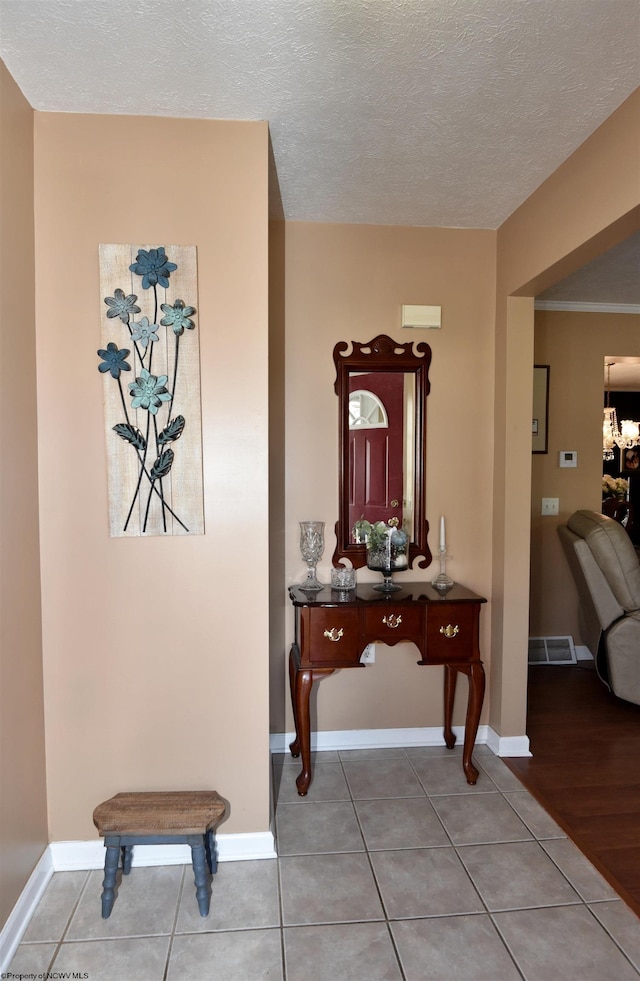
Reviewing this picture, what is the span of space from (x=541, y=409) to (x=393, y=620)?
231 cm

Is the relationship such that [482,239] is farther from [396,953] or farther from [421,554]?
[396,953]

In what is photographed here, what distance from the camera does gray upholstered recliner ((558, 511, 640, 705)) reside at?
10.8 ft

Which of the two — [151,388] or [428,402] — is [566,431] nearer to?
[428,402]

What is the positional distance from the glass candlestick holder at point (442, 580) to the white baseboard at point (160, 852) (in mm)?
1237

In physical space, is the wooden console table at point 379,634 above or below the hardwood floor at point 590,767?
above

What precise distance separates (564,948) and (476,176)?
267 centimetres

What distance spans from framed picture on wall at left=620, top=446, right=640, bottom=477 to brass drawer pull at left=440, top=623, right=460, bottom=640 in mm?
6633

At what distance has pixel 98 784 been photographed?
1.99 metres

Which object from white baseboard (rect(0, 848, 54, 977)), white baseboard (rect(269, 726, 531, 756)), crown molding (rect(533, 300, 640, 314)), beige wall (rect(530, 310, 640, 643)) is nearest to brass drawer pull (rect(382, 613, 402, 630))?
white baseboard (rect(269, 726, 531, 756))

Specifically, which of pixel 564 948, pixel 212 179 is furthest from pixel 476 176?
pixel 564 948

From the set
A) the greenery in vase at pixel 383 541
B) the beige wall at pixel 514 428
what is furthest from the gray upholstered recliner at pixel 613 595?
the greenery in vase at pixel 383 541

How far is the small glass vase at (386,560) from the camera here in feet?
8.52

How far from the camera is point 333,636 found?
7.91 feet

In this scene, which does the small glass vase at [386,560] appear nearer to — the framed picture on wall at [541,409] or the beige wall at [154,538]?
the beige wall at [154,538]
